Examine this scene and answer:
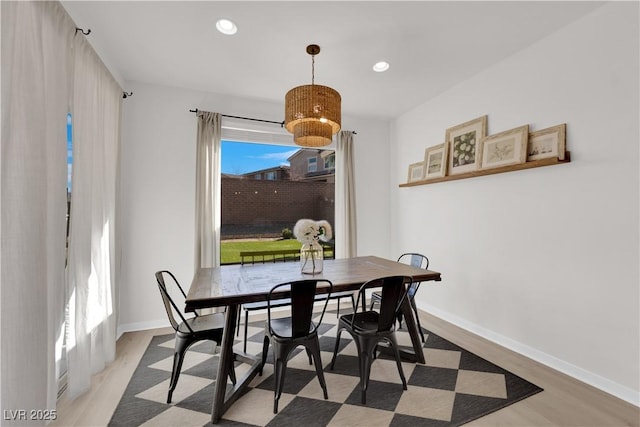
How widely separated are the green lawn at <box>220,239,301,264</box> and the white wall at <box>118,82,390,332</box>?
43cm

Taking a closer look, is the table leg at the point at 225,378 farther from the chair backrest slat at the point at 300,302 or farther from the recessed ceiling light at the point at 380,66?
the recessed ceiling light at the point at 380,66

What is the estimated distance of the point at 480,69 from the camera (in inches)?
120

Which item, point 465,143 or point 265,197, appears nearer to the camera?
point 465,143

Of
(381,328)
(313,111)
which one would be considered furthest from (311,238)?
(313,111)

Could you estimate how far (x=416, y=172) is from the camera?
158 inches

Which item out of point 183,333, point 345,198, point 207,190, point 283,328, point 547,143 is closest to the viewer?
point 183,333

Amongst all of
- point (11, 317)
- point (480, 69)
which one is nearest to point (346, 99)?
point (480, 69)

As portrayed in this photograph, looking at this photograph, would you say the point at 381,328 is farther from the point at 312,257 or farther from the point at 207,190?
the point at 207,190

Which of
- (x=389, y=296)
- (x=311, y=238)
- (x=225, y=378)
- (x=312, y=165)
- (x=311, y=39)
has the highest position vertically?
(x=311, y=39)

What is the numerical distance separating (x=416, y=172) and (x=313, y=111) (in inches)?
91.1

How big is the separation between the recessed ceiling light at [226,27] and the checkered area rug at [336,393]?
288 cm

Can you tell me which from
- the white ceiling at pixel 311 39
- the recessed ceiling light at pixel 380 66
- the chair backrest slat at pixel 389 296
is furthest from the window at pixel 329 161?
the chair backrest slat at pixel 389 296

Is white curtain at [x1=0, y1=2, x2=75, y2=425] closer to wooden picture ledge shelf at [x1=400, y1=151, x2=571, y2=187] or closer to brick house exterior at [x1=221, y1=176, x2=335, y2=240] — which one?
brick house exterior at [x1=221, y1=176, x2=335, y2=240]

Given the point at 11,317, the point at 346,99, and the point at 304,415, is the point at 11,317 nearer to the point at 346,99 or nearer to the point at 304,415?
the point at 304,415
